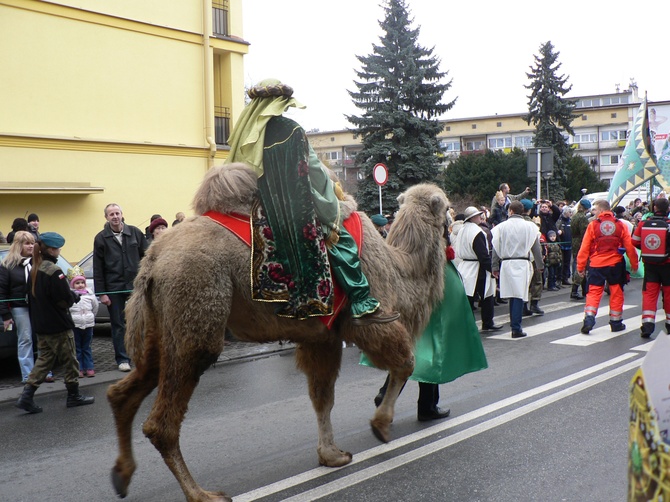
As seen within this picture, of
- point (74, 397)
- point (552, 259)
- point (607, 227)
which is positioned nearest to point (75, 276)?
point (74, 397)

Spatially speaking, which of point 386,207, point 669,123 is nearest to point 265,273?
point 386,207

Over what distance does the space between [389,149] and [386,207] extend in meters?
2.74

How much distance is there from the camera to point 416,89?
1254 inches

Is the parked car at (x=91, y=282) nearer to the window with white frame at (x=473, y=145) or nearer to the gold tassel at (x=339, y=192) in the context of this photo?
the gold tassel at (x=339, y=192)

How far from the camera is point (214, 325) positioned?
402 cm

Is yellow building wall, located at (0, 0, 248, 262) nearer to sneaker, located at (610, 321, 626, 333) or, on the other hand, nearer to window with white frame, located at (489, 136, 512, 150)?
sneaker, located at (610, 321, 626, 333)

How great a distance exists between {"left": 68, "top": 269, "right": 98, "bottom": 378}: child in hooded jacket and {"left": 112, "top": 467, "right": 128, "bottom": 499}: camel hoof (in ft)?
14.1

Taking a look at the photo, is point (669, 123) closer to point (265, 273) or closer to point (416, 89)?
point (416, 89)

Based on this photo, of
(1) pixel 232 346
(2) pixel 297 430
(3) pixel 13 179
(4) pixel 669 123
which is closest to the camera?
(2) pixel 297 430

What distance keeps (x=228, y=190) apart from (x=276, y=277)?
63 centimetres

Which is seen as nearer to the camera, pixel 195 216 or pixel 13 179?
pixel 195 216

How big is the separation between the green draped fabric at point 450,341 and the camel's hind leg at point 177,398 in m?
1.96

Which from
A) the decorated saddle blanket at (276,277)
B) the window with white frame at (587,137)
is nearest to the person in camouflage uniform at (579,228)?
the decorated saddle blanket at (276,277)

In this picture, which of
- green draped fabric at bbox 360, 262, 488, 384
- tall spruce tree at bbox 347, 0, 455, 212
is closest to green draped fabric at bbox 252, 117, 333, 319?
green draped fabric at bbox 360, 262, 488, 384
